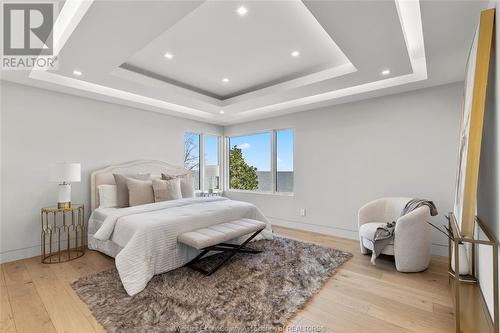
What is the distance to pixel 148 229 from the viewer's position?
251cm

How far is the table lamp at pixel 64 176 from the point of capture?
9.87 feet

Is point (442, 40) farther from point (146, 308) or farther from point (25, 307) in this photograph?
point (25, 307)

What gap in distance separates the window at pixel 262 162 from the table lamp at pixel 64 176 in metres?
3.47

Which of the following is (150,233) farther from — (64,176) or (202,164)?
(202,164)

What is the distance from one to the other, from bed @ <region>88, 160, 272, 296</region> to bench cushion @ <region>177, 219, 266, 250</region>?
0.44 feet

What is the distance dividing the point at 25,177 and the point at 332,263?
4242 mm

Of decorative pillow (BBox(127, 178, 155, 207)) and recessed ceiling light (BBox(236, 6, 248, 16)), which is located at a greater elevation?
recessed ceiling light (BBox(236, 6, 248, 16))

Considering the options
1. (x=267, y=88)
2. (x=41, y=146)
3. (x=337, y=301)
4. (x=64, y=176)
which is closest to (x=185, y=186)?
(x=64, y=176)

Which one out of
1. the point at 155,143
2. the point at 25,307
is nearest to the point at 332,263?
the point at 25,307

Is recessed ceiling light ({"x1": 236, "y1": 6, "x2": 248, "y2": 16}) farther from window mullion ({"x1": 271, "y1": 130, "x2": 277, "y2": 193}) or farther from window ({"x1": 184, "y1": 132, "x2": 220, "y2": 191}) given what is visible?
window ({"x1": 184, "y1": 132, "x2": 220, "y2": 191})

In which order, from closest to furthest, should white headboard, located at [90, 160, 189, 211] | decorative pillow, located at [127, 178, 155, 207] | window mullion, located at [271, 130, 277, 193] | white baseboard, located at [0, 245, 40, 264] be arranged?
white baseboard, located at [0, 245, 40, 264] → decorative pillow, located at [127, 178, 155, 207] → white headboard, located at [90, 160, 189, 211] → window mullion, located at [271, 130, 277, 193]

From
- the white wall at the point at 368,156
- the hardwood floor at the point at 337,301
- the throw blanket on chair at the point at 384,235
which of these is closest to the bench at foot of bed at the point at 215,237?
the hardwood floor at the point at 337,301

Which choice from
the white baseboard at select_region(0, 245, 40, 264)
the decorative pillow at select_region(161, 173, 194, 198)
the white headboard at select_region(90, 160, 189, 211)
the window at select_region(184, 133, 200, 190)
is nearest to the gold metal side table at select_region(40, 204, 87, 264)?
the white baseboard at select_region(0, 245, 40, 264)

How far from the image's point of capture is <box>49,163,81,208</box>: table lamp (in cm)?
301
